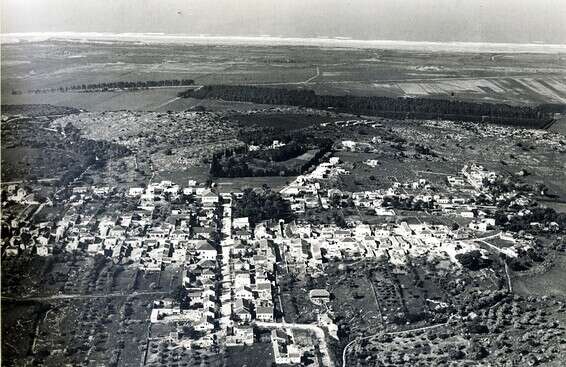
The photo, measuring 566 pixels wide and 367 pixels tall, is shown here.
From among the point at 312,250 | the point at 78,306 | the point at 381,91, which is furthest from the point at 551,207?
the point at 381,91

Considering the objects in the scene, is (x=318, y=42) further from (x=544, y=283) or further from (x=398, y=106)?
(x=544, y=283)

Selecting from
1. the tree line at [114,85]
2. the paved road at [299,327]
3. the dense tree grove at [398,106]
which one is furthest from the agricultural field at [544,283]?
the tree line at [114,85]

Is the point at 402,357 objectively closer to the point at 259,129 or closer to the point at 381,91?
the point at 259,129

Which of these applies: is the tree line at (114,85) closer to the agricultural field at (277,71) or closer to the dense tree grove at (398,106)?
the agricultural field at (277,71)

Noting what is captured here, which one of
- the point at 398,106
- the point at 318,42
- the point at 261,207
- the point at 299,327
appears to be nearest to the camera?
the point at 299,327

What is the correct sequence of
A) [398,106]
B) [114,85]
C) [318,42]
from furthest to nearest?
1. [318,42]
2. [114,85]
3. [398,106]

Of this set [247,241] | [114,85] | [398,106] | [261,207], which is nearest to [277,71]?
[114,85]
